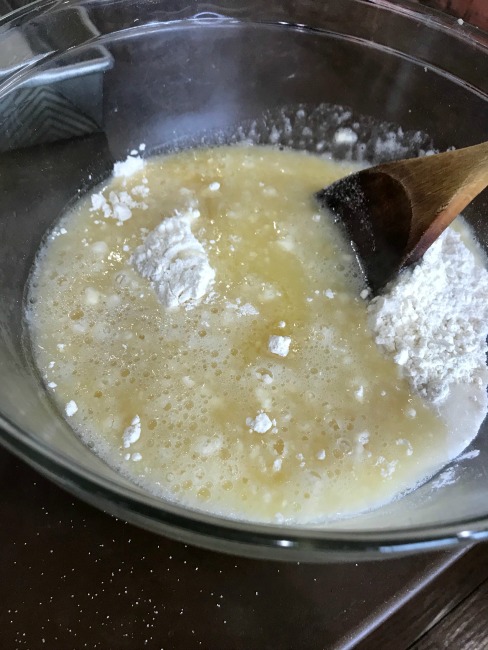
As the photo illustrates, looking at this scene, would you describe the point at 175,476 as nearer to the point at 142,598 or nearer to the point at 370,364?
the point at 142,598

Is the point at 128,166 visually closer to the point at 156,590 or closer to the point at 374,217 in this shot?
the point at 374,217

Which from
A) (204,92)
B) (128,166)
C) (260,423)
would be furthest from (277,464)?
(204,92)

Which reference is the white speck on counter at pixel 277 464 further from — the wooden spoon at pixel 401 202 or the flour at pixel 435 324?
the wooden spoon at pixel 401 202

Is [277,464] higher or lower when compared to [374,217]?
lower

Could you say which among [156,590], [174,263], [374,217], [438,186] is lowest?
[156,590]

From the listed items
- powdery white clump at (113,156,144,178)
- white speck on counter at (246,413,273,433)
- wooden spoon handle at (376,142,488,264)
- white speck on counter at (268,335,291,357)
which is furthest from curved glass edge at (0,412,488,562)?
powdery white clump at (113,156,144,178)

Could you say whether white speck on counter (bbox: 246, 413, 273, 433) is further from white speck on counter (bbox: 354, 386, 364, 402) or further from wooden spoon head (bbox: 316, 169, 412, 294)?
wooden spoon head (bbox: 316, 169, 412, 294)
